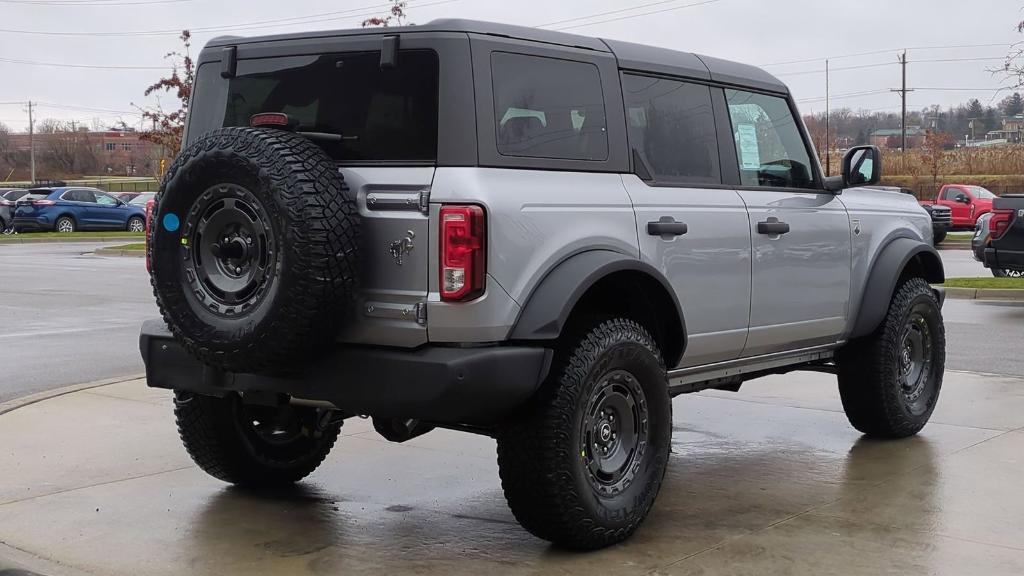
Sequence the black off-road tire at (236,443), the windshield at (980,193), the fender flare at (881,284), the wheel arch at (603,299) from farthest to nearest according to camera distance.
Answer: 1. the windshield at (980,193)
2. the fender flare at (881,284)
3. the black off-road tire at (236,443)
4. the wheel arch at (603,299)

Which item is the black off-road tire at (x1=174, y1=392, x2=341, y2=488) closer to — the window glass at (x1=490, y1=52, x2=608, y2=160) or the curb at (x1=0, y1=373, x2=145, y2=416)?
the window glass at (x1=490, y1=52, x2=608, y2=160)

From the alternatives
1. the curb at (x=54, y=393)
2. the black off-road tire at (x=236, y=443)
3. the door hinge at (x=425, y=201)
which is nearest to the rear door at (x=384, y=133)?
the door hinge at (x=425, y=201)

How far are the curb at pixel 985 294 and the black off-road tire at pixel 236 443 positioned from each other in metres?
13.1

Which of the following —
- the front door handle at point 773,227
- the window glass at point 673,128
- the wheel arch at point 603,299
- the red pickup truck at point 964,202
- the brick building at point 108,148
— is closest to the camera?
the wheel arch at point 603,299

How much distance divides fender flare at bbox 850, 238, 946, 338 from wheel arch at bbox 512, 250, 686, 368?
191 centimetres

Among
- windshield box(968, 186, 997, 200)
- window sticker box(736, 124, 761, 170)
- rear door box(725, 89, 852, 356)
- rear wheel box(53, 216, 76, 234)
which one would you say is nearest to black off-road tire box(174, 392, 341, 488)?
rear door box(725, 89, 852, 356)

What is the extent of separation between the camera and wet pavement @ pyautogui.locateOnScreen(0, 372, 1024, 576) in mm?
4910

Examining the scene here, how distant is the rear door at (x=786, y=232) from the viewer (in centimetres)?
621

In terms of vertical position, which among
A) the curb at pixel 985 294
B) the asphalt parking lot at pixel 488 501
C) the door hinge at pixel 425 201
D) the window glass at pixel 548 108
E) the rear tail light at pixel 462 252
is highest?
the window glass at pixel 548 108

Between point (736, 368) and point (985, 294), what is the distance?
12156mm

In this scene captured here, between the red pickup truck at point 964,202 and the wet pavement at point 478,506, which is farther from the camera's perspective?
the red pickup truck at point 964,202

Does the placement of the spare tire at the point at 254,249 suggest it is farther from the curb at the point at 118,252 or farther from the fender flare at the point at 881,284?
the curb at the point at 118,252

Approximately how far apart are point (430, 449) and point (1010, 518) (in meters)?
3.12

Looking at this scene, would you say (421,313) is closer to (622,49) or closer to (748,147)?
(622,49)
